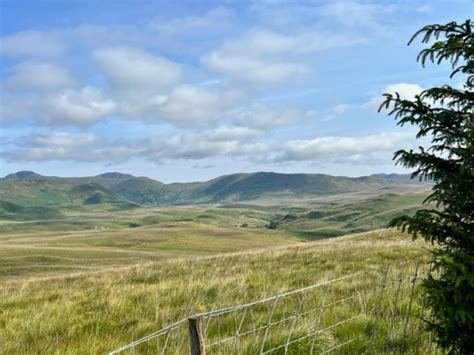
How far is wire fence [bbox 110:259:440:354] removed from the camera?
5777 millimetres

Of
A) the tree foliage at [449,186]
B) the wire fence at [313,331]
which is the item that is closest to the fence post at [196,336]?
the wire fence at [313,331]

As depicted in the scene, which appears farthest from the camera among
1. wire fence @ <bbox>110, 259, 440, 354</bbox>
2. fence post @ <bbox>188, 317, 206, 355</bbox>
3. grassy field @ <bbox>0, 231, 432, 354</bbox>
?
grassy field @ <bbox>0, 231, 432, 354</bbox>

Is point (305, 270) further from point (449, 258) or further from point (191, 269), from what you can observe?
point (449, 258)

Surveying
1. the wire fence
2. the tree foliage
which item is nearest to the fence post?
the wire fence

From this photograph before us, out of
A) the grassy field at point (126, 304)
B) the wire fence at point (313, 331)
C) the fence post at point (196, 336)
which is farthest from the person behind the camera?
the grassy field at point (126, 304)

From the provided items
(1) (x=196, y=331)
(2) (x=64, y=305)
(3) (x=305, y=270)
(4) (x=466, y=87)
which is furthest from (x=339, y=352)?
(3) (x=305, y=270)

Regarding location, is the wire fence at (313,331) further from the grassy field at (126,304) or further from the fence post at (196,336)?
the grassy field at (126,304)

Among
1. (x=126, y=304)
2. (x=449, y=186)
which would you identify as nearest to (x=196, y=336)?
(x=449, y=186)

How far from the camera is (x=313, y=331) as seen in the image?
6.67m

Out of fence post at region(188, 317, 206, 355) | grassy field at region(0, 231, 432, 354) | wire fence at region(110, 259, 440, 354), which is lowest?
grassy field at region(0, 231, 432, 354)

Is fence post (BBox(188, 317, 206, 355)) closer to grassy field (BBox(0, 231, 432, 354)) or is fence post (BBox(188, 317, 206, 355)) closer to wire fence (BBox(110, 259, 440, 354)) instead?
wire fence (BBox(110, 259, 440, 354))

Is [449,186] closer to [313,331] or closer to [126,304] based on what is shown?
[313,331]

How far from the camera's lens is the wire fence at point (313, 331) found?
578 centimetres

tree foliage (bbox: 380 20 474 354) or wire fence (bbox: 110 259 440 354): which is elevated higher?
tree foliage (bbox: 380 20 474 354)
